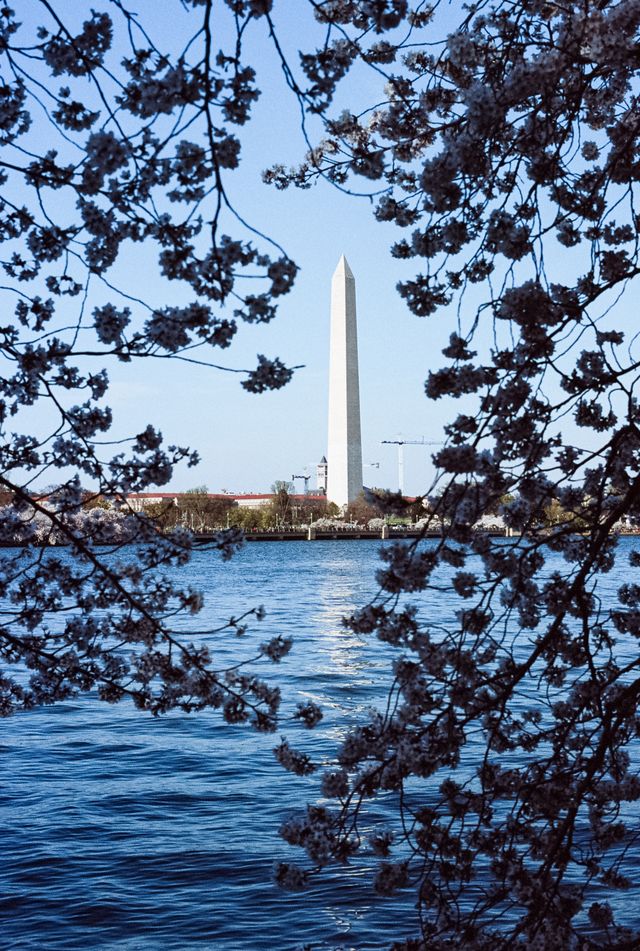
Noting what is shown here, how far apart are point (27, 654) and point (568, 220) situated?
8.11 feet

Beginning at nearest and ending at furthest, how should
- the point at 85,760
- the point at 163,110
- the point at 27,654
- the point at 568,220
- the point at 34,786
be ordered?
the point at 163,110 → the point at 568,220 → the point at 27,654 → the point at 34,786 → the point at 85,760

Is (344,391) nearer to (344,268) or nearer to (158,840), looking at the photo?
(344,268)

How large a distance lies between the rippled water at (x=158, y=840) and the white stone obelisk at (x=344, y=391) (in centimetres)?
5009

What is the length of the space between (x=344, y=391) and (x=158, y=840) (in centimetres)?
5996

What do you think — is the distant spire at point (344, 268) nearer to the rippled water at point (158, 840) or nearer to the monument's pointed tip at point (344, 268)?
the monument's pointed tip at point (344, 268)

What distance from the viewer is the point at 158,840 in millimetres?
8016

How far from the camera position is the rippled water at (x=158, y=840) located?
626cm

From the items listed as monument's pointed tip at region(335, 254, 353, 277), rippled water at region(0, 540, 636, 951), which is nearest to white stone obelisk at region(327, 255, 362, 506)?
monument's pointed tip at region(335, 254, 353, 277)

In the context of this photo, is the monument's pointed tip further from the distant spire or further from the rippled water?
the rippled water

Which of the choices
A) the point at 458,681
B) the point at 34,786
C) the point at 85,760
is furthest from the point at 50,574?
the point at 85,760

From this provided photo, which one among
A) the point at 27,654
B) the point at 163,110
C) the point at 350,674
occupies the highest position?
the point at 163,110

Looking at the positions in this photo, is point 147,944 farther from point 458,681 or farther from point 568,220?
point 568,220

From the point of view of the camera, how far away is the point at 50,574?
13.1 feet

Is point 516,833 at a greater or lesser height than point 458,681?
lesser
